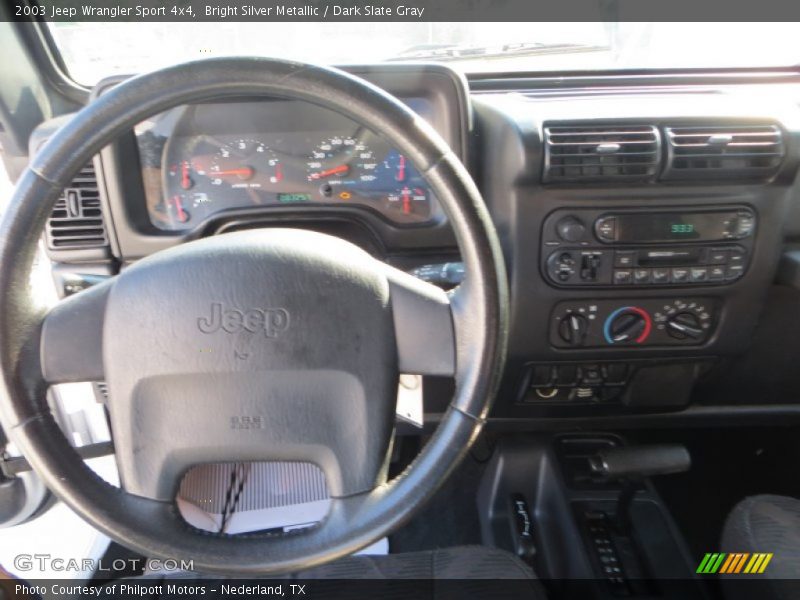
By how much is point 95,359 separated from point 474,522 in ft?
4.35

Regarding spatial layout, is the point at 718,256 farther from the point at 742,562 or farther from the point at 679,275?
the point at 742,562

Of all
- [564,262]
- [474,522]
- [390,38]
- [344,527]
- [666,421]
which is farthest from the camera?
[474,522]

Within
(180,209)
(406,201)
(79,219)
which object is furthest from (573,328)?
(79,219)

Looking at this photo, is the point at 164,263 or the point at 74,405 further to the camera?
the point at 74,405

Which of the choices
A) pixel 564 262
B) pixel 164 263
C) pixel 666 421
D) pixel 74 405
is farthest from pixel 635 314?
pixel 74 405

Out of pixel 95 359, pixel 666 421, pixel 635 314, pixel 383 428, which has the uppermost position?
pixel 95 359

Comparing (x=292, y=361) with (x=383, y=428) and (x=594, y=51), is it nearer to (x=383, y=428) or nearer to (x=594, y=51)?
(x=383, y=428)

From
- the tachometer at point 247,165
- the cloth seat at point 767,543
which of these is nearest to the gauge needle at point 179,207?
the tachometer at point 247,165

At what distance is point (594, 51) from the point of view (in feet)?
5.27

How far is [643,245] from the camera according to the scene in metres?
1.29

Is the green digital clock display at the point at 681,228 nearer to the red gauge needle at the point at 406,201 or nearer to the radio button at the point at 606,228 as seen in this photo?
the radio button at the point at 606,228

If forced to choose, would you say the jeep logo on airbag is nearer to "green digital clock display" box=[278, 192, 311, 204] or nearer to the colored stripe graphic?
"green digital clock display" box=[278, 192, 311, 204]

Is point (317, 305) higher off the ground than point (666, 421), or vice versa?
point (317, 305)

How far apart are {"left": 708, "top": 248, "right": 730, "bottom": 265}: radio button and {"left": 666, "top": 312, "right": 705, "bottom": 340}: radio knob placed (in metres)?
0.13
